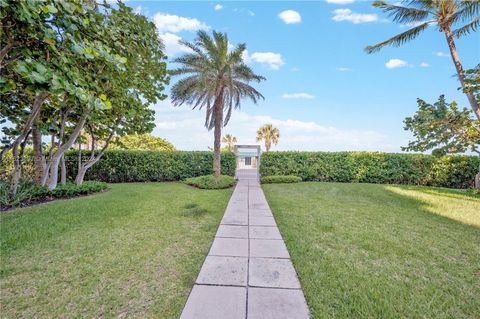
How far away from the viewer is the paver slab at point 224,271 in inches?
95.0

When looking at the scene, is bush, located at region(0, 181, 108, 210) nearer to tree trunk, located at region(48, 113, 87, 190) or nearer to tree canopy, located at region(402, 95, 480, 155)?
tree trunk, located at region(48, 113, 87, 190)

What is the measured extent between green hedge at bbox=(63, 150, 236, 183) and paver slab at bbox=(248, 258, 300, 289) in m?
9.86

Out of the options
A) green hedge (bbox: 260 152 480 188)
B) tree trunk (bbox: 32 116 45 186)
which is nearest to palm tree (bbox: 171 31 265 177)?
green hedge (bbox: 260 152 480 188)

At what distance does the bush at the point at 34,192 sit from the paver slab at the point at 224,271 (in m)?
6.16

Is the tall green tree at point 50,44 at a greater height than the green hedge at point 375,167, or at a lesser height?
greater

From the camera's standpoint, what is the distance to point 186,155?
12469 mm

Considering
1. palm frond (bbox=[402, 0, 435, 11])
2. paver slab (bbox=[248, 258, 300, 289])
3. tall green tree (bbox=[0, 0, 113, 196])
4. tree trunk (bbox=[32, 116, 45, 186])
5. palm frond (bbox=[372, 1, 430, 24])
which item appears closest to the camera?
paver slab (bbox=[248, 258, 300, 289])

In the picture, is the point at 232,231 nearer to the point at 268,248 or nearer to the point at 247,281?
the point at 268,248

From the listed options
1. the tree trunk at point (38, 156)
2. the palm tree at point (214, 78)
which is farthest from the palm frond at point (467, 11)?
the tree trunk at point (38, 156)

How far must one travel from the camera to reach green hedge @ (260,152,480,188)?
39.2 ft

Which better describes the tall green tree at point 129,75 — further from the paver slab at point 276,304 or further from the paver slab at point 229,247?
the paver slab at point 276,304

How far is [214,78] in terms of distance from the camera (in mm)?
9742

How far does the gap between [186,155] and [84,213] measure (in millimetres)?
7612

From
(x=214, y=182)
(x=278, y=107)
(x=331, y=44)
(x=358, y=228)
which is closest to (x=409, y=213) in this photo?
(x=358, y=228)
